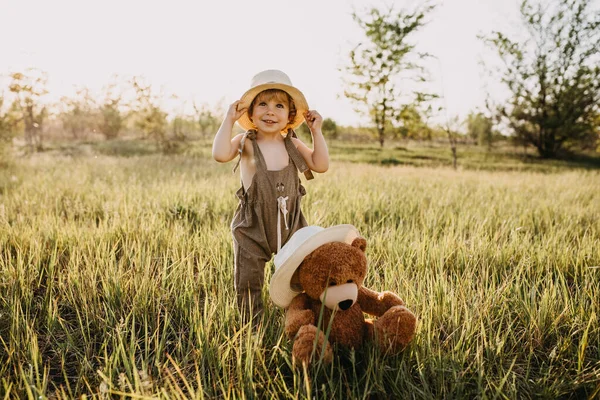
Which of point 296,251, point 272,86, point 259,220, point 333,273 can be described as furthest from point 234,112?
Answer: point 333,273

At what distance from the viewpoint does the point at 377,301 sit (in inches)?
68.1

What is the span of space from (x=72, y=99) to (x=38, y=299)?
30.3 m

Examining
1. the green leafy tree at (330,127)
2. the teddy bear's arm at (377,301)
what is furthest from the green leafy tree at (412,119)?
the teddy bear's arm at (377,301)

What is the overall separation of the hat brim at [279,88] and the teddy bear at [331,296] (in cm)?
79

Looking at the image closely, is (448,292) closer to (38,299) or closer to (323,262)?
(323,262)

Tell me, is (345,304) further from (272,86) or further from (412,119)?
(412,119)

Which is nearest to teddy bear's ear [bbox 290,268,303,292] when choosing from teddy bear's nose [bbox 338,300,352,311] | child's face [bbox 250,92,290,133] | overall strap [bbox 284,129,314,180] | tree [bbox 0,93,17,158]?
teddy bear's nose [bbox 338,300,352,311]

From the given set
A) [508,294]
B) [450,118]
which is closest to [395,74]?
[450,118]

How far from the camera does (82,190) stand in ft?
16.6

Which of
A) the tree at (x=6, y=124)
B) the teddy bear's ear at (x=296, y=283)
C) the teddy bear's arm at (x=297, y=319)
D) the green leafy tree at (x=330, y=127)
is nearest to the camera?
the teddy bear's arm at (x=297, y=319)

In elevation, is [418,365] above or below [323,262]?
below

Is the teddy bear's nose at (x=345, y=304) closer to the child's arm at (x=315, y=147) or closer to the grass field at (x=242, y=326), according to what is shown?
the grass field at (x=242, y=326)

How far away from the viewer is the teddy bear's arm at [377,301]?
5.61 feet

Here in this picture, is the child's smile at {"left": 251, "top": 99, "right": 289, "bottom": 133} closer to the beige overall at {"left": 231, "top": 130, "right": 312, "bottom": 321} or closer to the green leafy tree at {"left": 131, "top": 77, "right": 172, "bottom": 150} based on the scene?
the beige overall at {"left": 231, "top": 130, "right": 312, "bottom": 321}
